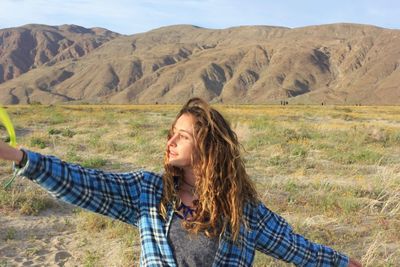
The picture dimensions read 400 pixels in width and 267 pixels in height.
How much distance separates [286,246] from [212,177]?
1.84ft

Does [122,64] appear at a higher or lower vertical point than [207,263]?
lower

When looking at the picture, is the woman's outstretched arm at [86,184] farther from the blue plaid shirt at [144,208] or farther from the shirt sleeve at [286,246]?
the shirt sleeve at [286,246]

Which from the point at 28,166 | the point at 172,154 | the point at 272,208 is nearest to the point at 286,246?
the point at 172,154

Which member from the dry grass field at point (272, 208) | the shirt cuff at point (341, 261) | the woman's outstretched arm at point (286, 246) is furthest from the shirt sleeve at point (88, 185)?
the dry grass field at point (272, 208)

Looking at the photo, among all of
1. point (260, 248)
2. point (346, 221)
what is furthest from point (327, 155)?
point (260, 248)

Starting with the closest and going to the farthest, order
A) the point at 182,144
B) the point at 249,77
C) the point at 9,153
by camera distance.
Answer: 1. the point at 9,153
2. the point at 182,144
3. the point at 249,77

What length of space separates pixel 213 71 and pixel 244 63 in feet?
39.0

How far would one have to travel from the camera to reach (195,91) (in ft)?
481

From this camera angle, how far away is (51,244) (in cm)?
578

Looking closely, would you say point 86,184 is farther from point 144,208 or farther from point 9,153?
point 9,153

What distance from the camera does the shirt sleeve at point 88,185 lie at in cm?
179

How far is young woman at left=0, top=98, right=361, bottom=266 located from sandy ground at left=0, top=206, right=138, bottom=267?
10.8ft

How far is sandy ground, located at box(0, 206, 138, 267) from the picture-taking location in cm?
528

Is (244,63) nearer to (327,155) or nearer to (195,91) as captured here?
(195,91)
